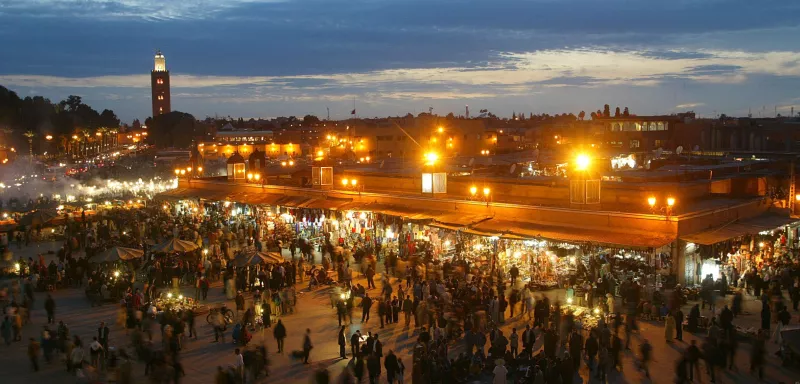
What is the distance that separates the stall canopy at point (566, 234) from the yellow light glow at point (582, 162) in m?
1.96

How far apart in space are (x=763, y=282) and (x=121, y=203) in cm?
3656

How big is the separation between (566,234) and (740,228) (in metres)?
4.79

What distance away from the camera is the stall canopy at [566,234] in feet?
57.4

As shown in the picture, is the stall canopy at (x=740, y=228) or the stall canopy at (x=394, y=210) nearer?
the stall canopy at (x=740, y=228)

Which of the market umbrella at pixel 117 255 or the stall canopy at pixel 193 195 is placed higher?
the stall canopy at pixel 193 195

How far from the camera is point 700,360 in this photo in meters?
13.5

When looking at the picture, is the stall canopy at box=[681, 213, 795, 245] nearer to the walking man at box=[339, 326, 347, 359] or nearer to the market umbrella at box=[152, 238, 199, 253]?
the walking man at box=[339, 326, 347, 359]

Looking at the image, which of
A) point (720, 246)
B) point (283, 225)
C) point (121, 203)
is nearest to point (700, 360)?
point (720, 246)

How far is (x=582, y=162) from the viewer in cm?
2022

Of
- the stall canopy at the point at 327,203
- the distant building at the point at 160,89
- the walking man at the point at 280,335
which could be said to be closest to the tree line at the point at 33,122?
the distant building at the point at 160,89

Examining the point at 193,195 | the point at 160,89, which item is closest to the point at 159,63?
the point at 160,89

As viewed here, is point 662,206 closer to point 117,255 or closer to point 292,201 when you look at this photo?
point 292,201

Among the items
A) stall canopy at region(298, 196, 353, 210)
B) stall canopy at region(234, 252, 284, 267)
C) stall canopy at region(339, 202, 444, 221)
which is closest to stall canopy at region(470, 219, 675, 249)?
stall canopy at region(339, 202, 444, 221)

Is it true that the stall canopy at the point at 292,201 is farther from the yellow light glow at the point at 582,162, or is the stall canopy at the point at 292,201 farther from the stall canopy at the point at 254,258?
the yellow light glow at the point at 582,162
